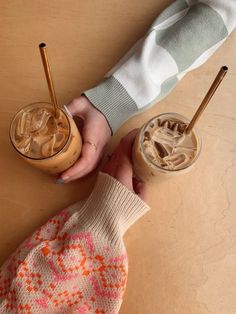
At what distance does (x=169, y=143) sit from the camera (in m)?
0.50

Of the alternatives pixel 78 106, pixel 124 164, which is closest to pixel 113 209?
pixel 124 164

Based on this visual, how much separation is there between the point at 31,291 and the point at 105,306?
0.37ft

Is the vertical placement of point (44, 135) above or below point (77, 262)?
above

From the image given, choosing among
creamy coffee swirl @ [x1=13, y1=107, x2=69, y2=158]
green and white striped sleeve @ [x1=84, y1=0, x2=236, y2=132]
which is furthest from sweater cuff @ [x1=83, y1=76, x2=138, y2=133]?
creamy coffee swirl @ [x1=13, y1=107, x2=69, y2=158]

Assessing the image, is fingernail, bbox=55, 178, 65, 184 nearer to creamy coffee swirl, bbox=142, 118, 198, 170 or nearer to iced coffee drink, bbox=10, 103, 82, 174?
iced coffee drink, bbox=10, 103, 82, 174

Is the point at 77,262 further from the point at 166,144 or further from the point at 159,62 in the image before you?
the point at 159,62

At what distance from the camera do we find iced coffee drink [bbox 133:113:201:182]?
19.3 inches

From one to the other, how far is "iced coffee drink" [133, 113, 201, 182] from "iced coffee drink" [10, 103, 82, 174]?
0.37ft

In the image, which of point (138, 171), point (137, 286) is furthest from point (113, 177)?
point (137, 286)

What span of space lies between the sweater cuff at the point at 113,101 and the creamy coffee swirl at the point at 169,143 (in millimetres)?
86

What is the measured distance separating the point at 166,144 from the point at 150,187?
0.31 ft

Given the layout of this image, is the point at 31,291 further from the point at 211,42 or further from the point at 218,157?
the point at 211,42

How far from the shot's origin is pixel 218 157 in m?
0.56

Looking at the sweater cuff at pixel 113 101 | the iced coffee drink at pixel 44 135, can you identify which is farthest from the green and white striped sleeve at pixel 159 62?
the iced coffee drink at pixel 44 135
